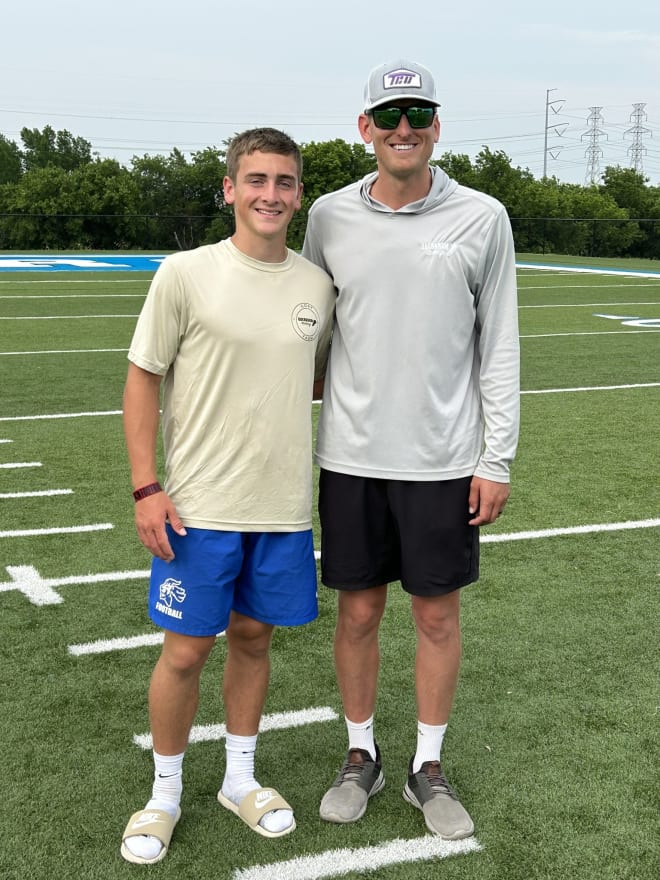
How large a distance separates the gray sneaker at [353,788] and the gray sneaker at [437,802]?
0.33 feet

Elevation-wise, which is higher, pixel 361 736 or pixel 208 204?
pixel 208 204

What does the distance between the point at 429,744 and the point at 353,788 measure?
0.24m

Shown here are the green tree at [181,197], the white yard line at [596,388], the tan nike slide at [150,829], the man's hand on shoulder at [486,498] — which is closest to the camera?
the tan nike slide at [150,829]

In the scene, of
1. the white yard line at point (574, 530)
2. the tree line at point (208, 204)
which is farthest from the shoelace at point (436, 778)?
the tree line at point (208, 204)

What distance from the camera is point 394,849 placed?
8.57 feet

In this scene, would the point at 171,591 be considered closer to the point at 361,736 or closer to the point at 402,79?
the point at 361,736

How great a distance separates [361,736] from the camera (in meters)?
2.91

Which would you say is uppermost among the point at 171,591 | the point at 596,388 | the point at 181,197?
the point at 181,197

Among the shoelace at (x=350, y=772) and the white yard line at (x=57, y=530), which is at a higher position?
the white yard line at (x=57, y=530)

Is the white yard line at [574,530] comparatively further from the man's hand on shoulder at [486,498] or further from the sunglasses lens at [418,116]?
the sunglasses lens at [418,116]

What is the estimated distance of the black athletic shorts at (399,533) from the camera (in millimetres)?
2672

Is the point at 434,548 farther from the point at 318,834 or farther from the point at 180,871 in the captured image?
the point at 180,871

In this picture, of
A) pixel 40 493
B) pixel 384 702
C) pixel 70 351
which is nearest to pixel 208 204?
pixel 70 351

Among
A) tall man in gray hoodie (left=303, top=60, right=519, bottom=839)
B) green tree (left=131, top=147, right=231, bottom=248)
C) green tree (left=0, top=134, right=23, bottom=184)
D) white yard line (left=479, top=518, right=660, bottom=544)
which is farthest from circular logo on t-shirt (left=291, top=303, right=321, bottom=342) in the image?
green tree (left=0, top=134, right=23, bottom=184)
